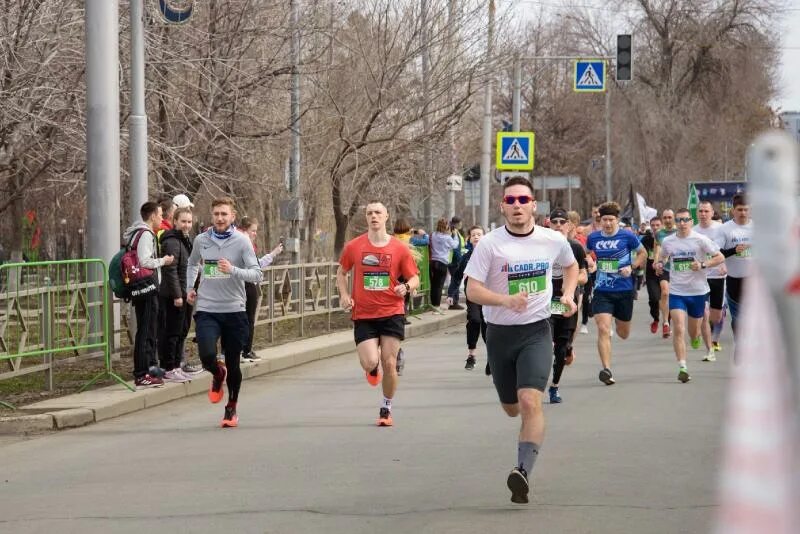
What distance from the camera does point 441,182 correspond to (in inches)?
1102

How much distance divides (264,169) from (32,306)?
12131 millimetres

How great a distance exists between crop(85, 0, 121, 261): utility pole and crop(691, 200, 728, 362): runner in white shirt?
6286 mm

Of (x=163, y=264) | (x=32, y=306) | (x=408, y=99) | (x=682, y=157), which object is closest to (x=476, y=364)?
(x=163, y=264)

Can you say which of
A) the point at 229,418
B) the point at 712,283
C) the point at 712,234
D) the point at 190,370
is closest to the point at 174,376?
the point at 190,370

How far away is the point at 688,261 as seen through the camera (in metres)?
13.8

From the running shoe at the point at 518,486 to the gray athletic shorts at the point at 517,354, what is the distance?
0.58m

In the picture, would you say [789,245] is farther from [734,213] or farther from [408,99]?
[408,99]

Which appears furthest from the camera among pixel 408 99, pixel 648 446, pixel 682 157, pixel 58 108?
pixel 682 157

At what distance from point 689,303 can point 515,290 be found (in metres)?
6.81

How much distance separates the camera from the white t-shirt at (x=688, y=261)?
1379 cm

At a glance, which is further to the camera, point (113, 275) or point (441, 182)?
point (441, 182)

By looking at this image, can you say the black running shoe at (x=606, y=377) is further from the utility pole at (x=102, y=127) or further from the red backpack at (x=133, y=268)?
the utility pole at (x=102, y=127)

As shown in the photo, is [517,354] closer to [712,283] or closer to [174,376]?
[174,376]

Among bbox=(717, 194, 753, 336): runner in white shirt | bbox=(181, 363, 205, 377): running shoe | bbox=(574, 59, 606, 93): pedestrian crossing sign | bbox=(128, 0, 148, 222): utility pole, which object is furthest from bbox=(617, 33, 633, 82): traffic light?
bbox=(181, 363, 205, 377): running shoe
